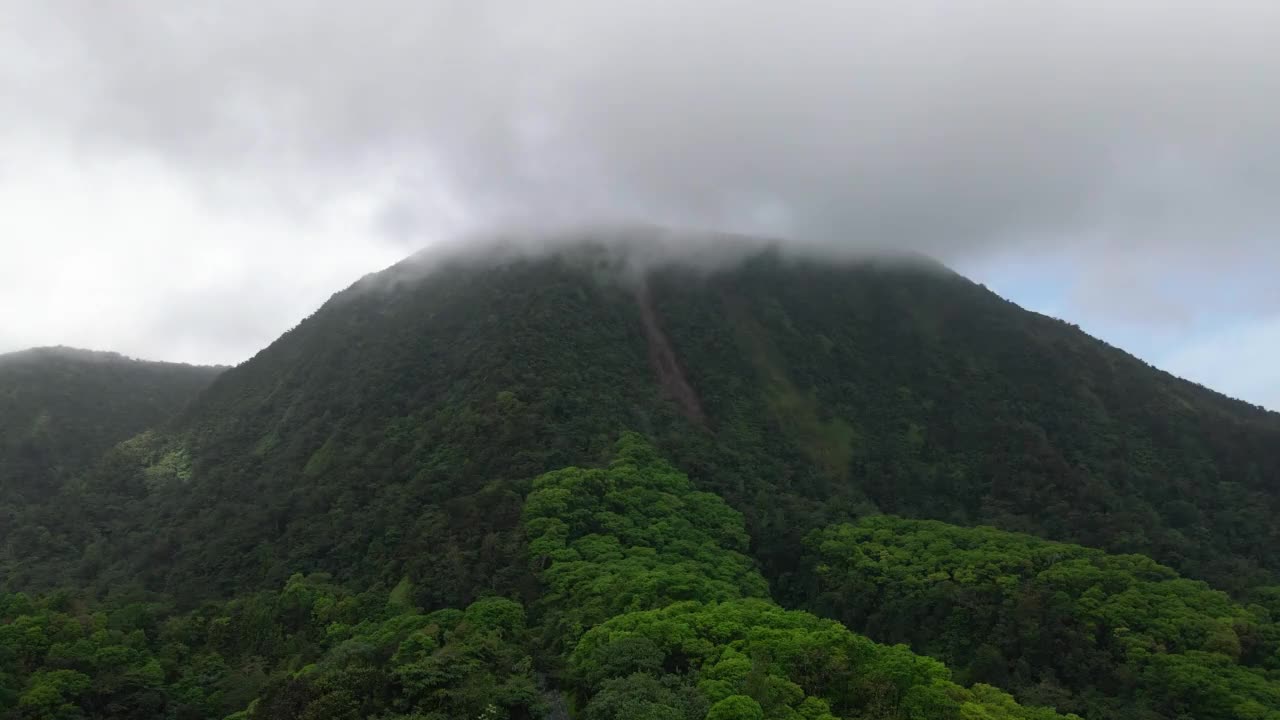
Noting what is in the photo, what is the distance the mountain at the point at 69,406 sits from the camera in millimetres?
110875

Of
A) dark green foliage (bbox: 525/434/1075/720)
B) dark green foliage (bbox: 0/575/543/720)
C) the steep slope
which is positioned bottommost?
dark green foliage (bbox: 0/575/543/720)

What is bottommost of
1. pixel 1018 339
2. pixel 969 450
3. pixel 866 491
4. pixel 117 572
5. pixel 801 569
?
pixel 117 572

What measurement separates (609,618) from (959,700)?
1805cm

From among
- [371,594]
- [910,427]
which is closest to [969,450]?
[910,427]

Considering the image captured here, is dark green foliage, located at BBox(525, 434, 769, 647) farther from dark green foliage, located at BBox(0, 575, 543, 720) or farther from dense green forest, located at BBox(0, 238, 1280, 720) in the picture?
dark green foliage, located at BBox(0, 575, 543, 720)

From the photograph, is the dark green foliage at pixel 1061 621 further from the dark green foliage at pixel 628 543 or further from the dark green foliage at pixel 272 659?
the dark green foliage at pixel 272 659

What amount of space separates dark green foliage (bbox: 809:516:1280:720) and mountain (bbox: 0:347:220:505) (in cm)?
10890

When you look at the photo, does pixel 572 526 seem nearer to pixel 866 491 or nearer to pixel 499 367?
pixel 499 367

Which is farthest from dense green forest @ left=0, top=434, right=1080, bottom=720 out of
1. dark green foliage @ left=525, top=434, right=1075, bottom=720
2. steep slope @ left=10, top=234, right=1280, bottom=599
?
steep slope @ left=10, top=234, right=1280, bottom=599

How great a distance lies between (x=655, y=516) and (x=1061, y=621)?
92.7 feet

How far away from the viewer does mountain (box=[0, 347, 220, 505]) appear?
111 metres

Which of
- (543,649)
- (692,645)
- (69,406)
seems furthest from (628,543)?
(69,406)

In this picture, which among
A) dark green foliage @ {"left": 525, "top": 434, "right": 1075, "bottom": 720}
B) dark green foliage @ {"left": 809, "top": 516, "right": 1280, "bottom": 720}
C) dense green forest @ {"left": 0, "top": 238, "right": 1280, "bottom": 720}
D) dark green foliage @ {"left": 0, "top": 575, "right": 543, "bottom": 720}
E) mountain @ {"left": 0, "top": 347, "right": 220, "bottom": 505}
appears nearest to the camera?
dark green foliage @ {"left": 525, "top": 434, "right": 1075, "bottom": 720}

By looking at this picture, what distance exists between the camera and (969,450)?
298ft
